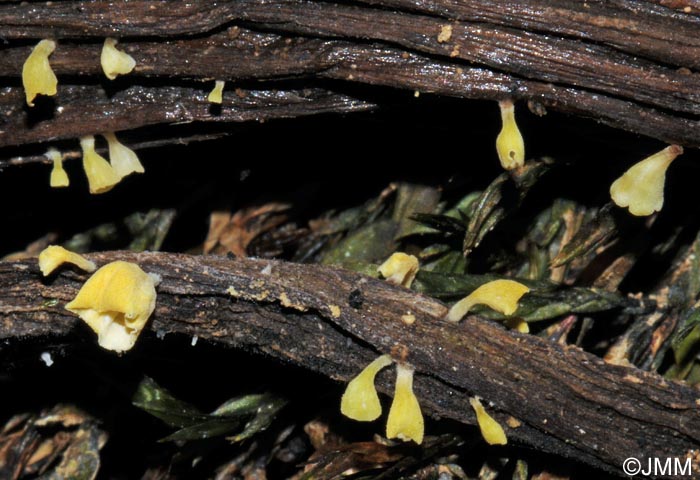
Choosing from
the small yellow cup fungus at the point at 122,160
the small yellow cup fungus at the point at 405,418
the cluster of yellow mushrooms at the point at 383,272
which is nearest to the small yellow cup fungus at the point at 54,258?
the cluster of yellow mushrooms at the point at 383,272

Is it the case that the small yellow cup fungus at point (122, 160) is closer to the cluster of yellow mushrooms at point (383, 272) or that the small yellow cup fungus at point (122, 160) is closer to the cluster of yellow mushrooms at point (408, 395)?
the cluster of yellow mushrooms at point (383, 272)

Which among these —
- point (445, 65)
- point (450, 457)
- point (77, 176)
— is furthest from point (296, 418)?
point (445, 65)

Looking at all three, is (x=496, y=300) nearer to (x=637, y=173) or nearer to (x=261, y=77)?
(x=637, y=173)

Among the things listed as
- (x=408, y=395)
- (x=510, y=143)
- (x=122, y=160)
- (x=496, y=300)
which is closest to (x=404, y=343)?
(x=408, y=395)

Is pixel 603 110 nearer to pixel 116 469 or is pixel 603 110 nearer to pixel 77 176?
pixel 77 176

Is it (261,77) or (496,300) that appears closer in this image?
(496,300)

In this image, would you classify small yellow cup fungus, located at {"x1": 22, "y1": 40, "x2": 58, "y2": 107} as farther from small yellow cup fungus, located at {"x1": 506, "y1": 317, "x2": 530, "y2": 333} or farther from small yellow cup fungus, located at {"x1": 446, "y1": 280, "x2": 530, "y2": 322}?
small yellow cup fungus, located at {"x1": 506, "y1": 317, "x2": 530, "y2": 333}
